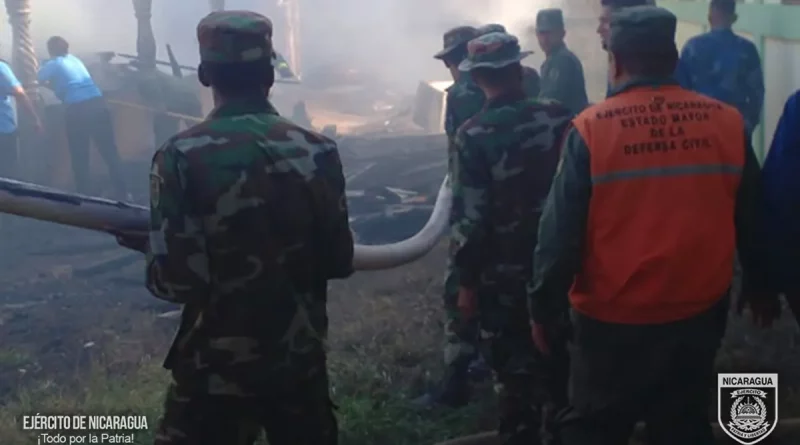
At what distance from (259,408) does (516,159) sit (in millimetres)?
1667

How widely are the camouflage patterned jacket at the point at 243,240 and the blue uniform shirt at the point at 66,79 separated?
8.47m

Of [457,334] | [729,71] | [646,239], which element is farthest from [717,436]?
[729,71]

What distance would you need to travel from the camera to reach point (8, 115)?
10148 mm

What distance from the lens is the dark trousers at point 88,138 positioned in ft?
35.7

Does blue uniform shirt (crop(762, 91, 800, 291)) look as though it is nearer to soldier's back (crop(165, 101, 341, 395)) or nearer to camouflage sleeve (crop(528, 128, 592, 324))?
camouflage sleeve (crop(528, 128, 592, 324))

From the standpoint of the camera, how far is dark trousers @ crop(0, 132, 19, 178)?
10.3 meters

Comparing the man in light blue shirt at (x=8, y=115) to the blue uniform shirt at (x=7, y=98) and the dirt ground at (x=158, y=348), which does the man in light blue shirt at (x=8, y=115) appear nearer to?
the blue uniform shirt at (x=7, y=98)

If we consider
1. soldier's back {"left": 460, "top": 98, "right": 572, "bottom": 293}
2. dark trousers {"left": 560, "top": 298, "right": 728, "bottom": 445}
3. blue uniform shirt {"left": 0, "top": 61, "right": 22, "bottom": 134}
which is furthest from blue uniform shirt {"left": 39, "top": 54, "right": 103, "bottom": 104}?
dark trousers {"left": 560, "top": 298, "right": 728, "bottom": 445}

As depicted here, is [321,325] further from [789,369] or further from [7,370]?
[7,370]

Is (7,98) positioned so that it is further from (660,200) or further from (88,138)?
(660,200)

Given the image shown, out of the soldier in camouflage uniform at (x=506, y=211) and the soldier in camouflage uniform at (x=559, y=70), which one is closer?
the soldier in camouflage uniform at (x=506, y=211)

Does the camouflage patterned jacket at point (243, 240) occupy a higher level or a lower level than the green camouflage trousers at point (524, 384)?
higher

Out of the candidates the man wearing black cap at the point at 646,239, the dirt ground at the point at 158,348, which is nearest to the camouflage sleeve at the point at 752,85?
the dirt ground at the point at 158,348

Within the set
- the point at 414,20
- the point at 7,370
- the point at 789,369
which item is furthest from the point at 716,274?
the point at 414,20
